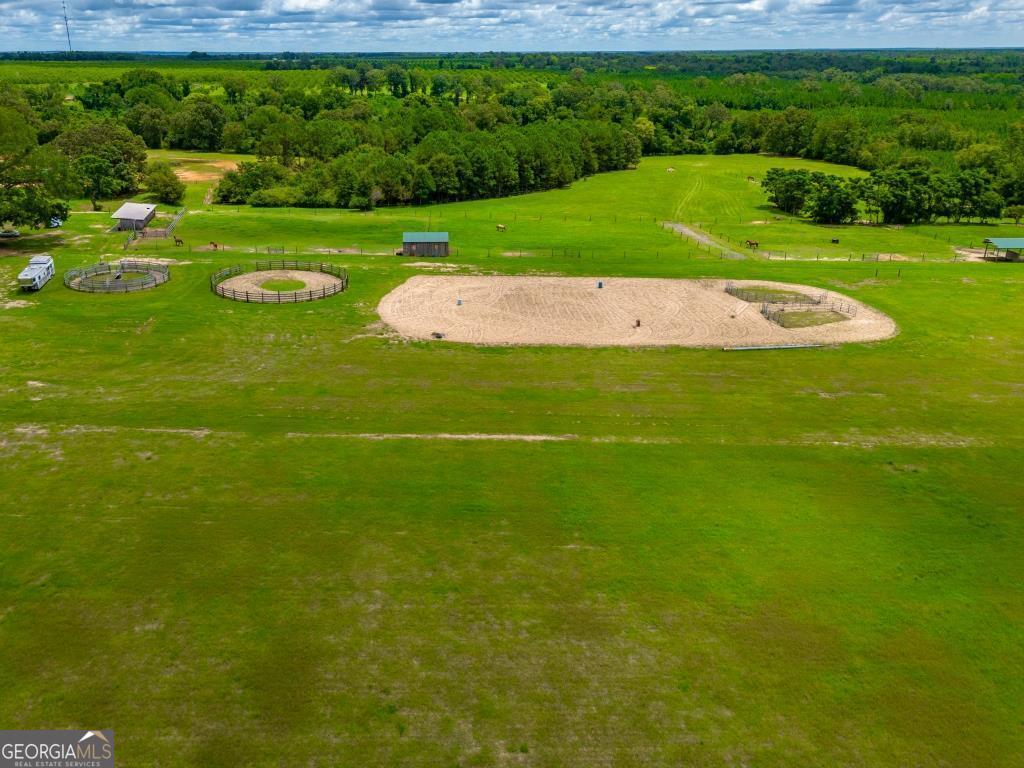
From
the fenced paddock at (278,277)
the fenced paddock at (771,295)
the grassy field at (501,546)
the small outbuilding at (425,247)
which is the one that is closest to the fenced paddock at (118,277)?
the fenced paddock at (278,277)

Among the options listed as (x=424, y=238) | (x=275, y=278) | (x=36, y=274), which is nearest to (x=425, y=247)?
(x=424, y=238)

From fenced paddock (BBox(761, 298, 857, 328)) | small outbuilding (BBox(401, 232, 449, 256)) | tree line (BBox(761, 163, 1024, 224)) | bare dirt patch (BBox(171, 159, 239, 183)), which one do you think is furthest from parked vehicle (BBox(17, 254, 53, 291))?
tree line (BBox(761, 163, 1024, 224))

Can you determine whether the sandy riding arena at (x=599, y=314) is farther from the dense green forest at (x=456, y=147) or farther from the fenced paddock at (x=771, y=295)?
the dense green forest at (x=456, y=147)

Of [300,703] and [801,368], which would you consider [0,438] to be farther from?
[801,368]

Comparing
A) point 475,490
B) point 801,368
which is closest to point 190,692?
point 475,490

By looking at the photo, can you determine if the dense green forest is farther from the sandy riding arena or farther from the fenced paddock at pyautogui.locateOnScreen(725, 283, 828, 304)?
the fenced paddock at pyautogui.locateOnScreen(725, 283, 828, 304)

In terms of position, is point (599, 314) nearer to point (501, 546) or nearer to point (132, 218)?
point (501, 546)
